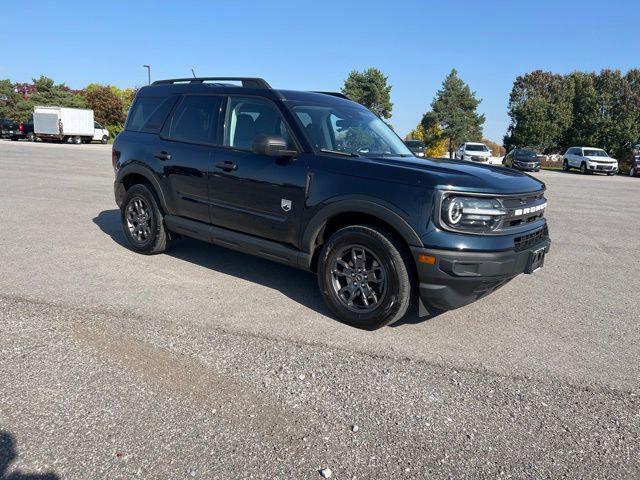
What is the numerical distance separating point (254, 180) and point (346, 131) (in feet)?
3.27

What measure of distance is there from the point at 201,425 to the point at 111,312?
188 centimetres

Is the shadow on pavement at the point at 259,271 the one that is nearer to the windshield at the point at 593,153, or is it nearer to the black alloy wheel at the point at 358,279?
the black alloy wheel at the point at 358,279

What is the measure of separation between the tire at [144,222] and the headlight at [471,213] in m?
3.39

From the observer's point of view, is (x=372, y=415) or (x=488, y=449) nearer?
(x=488, y=449)

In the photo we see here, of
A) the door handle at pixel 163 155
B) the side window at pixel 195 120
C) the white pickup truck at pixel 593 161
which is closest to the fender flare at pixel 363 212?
the side window at pixel 195 120

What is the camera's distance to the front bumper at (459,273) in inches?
141

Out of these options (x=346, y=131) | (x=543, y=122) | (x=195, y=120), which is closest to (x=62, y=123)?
(x=195, y=120)

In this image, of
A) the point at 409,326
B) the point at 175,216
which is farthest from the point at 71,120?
the point at 409,326

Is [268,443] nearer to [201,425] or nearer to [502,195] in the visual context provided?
[201,425]

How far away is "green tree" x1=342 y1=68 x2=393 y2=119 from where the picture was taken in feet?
196

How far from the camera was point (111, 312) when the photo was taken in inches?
163

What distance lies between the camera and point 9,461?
232cm

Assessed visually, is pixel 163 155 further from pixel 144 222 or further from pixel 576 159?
pixel 576 159

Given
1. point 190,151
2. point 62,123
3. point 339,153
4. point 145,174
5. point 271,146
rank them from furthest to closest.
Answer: point 62,123 < point 145,174 < point 190,151 < point 339,153 < point 271,146
